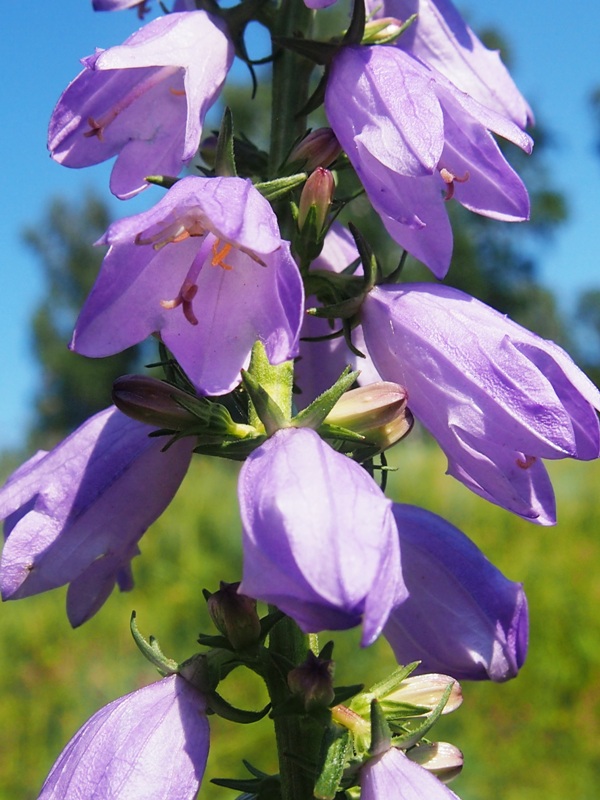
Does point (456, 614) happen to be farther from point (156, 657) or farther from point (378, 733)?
point (156, 657)

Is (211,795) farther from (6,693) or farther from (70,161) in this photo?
(70,161)

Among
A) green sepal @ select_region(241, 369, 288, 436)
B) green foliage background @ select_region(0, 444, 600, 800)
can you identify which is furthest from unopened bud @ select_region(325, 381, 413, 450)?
green foliage background @ select_region(0, 444, 600, 800)

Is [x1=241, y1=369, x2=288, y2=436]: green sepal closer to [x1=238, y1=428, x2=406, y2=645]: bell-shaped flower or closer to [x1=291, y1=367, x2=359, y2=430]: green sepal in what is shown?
[x1=291, y1=367, x2=359, y2=430]: green sepal

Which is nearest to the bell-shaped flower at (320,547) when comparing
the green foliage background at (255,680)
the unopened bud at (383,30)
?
the unopened bud at (383,30)

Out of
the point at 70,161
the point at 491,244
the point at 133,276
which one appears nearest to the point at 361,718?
the point at 133,276

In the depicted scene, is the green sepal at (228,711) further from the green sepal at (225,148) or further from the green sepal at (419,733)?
the green sepal at (225,148)

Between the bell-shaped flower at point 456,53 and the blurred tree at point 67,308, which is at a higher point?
the bell-shaped flower at point 456,53
